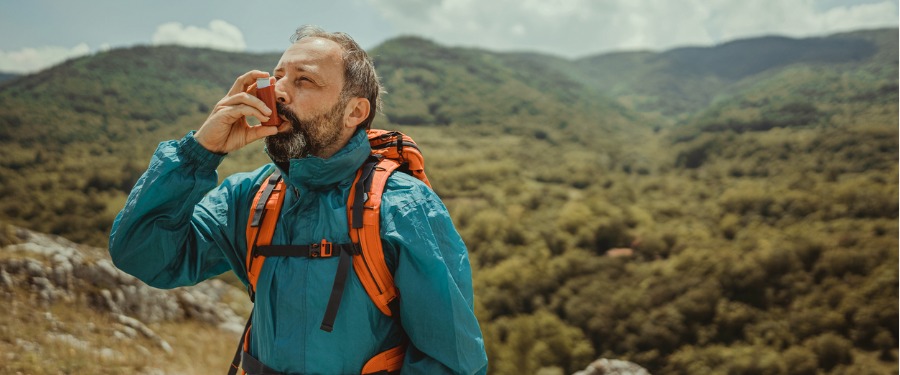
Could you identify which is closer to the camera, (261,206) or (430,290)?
(430,290)

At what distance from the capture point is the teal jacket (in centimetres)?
157

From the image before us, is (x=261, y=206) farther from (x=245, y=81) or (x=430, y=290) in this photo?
(x=430, y=290)

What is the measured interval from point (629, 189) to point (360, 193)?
60.2 meters

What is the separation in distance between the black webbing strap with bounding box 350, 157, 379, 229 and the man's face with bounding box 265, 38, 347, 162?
162 millimetres

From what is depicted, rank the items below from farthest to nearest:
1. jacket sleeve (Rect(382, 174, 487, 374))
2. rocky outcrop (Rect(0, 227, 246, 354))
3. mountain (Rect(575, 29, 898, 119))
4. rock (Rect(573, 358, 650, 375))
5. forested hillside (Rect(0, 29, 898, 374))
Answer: mountain (Rect(575, 29, 898, 119))
forested hillside (Rect(0, 29, 898, 374))
rock (Rect(573, 358, 650, 375))
rocky outcrop (Rect(0, 227, 246, 354))
jacket sleeve (Rect(382, 174, 487, 374))

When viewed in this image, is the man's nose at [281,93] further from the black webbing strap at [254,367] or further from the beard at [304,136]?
the black webbing strap at [254,367]

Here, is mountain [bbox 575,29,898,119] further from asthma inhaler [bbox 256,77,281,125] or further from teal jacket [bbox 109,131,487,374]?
asthma inhaler [bbox 256,77,281,125]

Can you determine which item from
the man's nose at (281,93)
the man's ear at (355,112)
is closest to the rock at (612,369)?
the man's ear at (355,112)

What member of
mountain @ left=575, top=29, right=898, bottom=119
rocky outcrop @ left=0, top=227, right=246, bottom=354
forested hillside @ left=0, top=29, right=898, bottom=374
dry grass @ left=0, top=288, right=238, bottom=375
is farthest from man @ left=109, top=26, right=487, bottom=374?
mountain @ left=575, top=29, right=898, bottom=119

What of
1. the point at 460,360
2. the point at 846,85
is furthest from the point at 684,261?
the point at 846,85

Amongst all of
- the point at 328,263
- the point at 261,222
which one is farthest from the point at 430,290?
the point at 261,222

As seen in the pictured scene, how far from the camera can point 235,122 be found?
1699 millimetres

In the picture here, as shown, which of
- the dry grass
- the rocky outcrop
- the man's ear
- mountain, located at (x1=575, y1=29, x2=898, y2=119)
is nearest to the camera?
the man's ear

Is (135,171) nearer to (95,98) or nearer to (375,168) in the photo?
(95,98)
